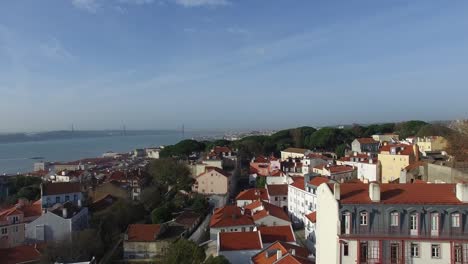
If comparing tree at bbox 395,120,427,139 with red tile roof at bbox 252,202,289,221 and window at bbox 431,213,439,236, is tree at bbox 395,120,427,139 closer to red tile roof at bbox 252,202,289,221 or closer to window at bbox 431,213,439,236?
red tile roof at bbox 252,202,289,221

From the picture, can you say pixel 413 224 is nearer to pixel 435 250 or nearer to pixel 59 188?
pixel 435 250

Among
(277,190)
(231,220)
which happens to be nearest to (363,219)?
(231,220)

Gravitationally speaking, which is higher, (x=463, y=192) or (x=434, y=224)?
(x=463, y=192)

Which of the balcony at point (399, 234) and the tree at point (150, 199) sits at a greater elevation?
the balcony at point (399, 234)

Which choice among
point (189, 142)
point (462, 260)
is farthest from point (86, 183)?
point (462, 260)

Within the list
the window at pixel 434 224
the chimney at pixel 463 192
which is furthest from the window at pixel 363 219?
the chimney at pixel 463 192

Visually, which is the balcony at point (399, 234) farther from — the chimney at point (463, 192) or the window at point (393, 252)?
the chimney at point (463, 192)
